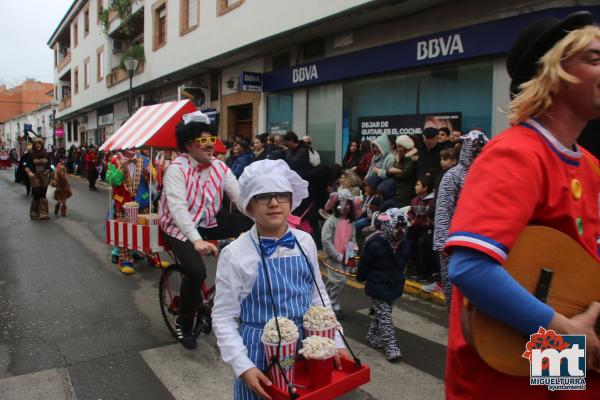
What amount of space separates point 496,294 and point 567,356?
0.33 metres

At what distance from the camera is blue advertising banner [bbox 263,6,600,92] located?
8031 millimetres

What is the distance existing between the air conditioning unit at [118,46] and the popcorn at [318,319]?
3194cm

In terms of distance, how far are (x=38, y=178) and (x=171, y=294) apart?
10.0m

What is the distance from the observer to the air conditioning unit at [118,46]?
30750 millimetres

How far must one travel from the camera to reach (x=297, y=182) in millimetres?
2387

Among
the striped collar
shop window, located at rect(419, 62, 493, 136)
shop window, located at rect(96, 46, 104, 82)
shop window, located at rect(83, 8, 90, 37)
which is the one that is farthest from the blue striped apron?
shop window, located at rect(83, 8, 90, 37)

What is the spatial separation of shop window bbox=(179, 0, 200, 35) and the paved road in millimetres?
13000

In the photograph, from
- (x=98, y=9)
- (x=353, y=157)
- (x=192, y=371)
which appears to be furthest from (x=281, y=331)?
(x=98, y=9)

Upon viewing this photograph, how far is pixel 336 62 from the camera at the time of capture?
12211mm

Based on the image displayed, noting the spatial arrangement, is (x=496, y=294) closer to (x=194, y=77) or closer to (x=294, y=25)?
(x=294, y=25)

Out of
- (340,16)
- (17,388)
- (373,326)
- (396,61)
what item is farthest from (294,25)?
(17,388)

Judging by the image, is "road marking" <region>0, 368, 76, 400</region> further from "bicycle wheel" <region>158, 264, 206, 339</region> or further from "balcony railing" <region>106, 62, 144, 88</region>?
"balcony railing" <region>106, 62, 144, 88</region>

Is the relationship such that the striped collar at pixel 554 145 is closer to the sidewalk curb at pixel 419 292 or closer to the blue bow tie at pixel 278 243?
the blue bow tie at pixel 278 243

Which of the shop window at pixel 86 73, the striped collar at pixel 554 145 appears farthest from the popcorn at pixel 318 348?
the shop window at pixel 86 73
